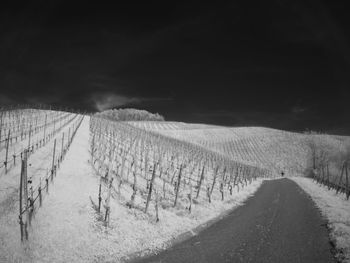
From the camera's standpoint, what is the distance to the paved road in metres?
9.08

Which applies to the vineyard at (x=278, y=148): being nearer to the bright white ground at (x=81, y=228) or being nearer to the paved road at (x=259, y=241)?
the paved road at (x=259, y=241)

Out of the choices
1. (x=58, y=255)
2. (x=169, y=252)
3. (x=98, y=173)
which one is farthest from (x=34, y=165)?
(x=169, y=252)

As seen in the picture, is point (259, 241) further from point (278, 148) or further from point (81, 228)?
point (278, 148)

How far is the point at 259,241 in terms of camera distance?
10.7 meters

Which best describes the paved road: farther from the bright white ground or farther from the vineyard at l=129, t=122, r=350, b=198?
the vineyard at l=129, t=122, r=350, b=198

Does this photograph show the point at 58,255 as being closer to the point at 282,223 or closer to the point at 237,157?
the point at 282,223

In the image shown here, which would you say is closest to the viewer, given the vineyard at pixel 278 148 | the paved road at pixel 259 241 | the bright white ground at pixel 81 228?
the bright white ground at pixel 81 228

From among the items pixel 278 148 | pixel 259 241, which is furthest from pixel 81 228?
pixel 278 148

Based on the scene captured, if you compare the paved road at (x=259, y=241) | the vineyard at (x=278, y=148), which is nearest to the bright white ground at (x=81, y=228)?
the paved road at (x=259, y=241)

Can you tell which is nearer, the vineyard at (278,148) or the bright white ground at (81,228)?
the bright white ground at (81,228)

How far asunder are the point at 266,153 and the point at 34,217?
87.5 metres

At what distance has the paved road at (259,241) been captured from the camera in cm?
908

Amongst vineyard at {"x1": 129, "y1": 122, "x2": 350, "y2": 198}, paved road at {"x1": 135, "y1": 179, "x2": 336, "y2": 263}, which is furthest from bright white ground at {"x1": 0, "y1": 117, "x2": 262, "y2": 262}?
vineyard at {"x1": 129, "y1": 122, "x2": 350, "y2": 198}

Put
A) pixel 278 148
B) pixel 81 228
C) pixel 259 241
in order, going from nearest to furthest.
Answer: pixel 81 228
pixel 259 241
pixel 278 148
